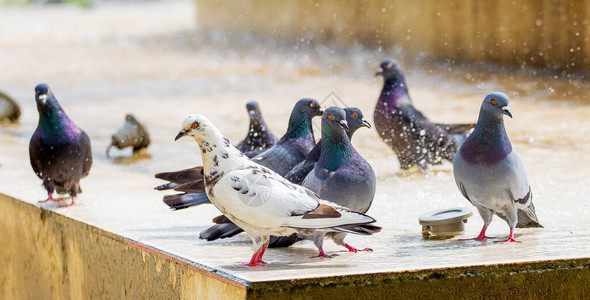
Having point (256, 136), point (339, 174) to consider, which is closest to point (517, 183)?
point (339, 174)

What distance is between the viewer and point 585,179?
→ 20.0ft

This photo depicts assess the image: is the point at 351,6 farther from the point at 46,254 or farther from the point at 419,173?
the point at 46,254

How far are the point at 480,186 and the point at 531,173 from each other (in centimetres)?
221

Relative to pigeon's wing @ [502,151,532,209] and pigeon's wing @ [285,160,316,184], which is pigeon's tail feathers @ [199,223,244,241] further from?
pigeon's wing @ [502,151,532,209]

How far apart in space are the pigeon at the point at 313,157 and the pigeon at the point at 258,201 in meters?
0.60

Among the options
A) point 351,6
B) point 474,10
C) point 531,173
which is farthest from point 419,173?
point 351,6

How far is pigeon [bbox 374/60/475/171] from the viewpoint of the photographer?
21.5ft

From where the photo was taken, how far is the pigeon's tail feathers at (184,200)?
184 inches

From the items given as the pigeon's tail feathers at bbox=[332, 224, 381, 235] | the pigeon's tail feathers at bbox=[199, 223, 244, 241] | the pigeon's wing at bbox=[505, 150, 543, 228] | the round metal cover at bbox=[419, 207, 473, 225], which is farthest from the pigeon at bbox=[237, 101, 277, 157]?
the pigeon's tail feathers at bbox=[332, 224, 381, 235]

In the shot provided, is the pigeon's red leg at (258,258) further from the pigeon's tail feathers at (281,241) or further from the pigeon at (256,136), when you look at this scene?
the pigeon at (256,136)

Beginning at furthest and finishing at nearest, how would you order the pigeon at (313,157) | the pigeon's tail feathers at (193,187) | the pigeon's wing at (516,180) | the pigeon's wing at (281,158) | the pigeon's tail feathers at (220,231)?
the pigeon's wing at (281,158)
the pigeon's tail feathers at (193,187)
the pigeon at (313,157)
the pigeon's tail feathers at (220,231)
the pigeon's wing at (516,180)

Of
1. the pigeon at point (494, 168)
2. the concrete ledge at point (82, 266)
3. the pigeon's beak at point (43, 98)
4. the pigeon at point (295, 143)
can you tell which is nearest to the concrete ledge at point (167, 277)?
the concrete ledge at point (82, 266)

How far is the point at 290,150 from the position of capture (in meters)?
4.86

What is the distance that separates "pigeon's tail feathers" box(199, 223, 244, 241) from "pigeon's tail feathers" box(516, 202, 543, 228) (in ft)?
4.25
